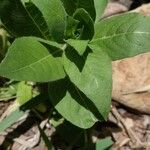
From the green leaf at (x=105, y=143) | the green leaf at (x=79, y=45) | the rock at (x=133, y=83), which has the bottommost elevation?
the green leaf at (x=105, y=143)

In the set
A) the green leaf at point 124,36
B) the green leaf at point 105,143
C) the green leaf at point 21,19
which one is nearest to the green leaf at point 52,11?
the green leaf at point 21,19

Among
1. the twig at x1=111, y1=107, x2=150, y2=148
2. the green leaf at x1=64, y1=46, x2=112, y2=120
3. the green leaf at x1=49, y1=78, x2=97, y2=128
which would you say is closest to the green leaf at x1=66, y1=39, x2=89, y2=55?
the green leaf at x1=64, y1=46, x2=112, y2=120

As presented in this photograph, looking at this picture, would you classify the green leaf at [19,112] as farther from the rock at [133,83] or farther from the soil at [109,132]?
the rock at [133,83]

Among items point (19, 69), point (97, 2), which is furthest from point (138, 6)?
point (19, 69)

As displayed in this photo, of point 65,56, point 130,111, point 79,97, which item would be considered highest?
point 65,56

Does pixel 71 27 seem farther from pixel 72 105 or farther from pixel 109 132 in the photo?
pixel 109 132

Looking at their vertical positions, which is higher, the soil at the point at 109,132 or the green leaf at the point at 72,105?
the green leaf at the point at 72,105

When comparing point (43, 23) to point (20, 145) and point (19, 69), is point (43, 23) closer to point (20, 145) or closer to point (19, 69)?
point (19, 69)
